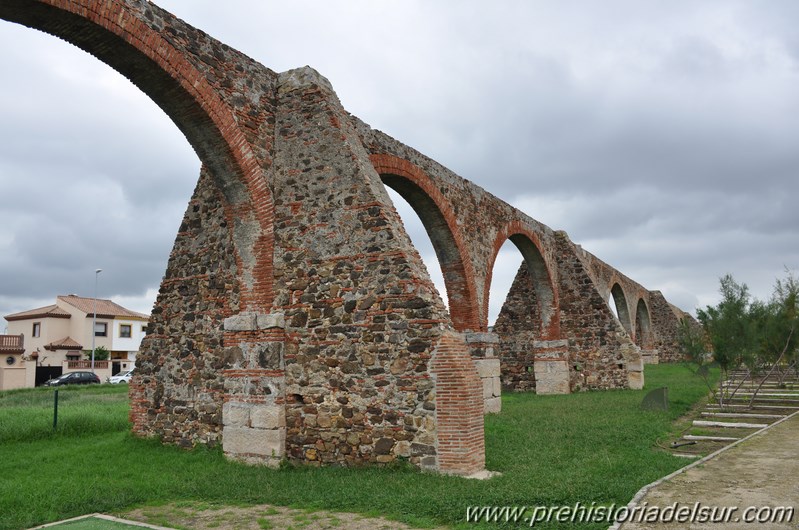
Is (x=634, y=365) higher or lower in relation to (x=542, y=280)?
lower

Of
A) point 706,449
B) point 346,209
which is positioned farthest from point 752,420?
point 346,209

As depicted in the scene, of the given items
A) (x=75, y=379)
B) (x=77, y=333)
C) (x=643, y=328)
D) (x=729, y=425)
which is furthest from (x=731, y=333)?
(x=77, y=333)

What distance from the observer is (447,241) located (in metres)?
13.0

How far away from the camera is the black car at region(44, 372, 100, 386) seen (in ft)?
104

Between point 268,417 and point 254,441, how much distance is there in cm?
37

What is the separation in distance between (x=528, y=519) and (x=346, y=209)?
435cm

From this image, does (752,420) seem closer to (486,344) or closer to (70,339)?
(486,344)

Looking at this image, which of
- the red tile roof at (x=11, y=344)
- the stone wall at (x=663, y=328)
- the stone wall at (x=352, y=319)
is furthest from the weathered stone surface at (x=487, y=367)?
the red tile roof at (x=11, y=344)

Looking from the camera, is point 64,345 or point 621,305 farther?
point 64,345

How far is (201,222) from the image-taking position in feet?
31.4

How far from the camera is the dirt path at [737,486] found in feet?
15.1

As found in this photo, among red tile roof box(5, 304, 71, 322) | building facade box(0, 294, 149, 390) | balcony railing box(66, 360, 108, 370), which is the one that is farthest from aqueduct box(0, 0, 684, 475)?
red tile roof box(5, 304, 71, 322)

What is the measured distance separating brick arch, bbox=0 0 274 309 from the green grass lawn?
7.88ft

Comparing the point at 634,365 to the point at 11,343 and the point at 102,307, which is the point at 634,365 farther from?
the point at 102,307
